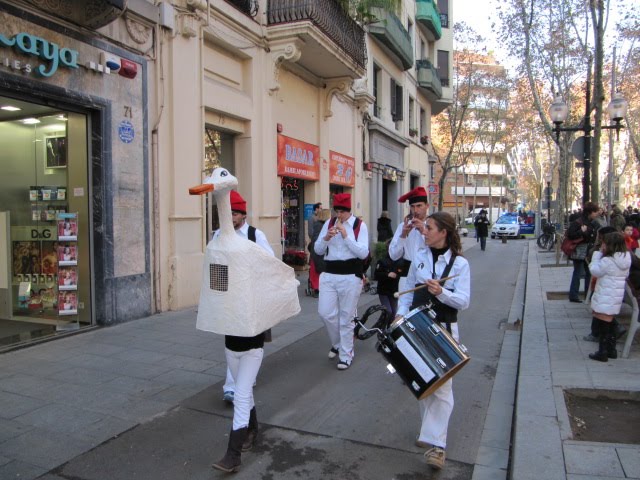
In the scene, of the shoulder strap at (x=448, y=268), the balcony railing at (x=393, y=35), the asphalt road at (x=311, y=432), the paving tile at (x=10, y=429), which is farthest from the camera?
the balcony railing at (x=393, y=35)

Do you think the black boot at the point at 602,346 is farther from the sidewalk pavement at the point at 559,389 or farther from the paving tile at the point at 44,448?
the paving tile at the point at 44,448

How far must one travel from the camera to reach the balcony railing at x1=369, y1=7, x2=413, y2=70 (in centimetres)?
1814

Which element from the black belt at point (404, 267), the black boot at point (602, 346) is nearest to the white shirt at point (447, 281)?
the black belt at point (404, 267)

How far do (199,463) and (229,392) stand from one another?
1.09 meters

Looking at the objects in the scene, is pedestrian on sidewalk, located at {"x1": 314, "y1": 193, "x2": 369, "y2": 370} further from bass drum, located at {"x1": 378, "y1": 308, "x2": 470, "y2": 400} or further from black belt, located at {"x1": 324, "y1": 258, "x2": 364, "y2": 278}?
bass drum, located at {"x1": 378, "y1": 308, "x2": 470, "y2": 400}

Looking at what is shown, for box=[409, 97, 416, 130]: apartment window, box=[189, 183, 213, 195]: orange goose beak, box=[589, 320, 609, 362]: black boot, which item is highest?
box=[409, 97, 416, 130]: apartment window

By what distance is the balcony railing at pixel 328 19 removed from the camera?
11453mm

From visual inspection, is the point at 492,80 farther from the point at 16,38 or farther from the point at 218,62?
the point at 16,38

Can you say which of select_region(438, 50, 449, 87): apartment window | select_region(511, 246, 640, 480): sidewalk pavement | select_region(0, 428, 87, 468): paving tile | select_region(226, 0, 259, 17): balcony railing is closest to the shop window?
select_region(226, 0, 259, 17): balcony railing

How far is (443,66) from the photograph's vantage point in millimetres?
29125

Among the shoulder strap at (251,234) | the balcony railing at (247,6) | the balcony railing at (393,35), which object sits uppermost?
the balcony railing at (393,35)

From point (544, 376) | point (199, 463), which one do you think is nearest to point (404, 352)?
point (199, 463)

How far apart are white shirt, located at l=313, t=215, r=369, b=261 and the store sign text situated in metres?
4.06

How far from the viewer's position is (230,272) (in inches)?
134
